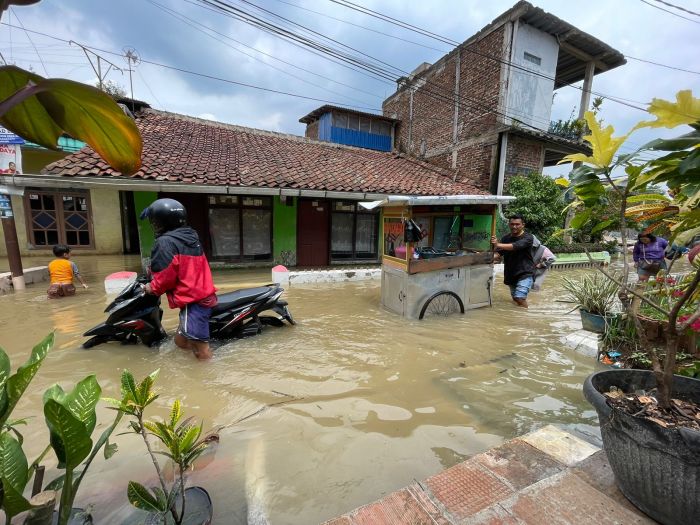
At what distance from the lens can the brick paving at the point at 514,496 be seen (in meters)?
1.63

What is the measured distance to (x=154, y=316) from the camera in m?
4.03

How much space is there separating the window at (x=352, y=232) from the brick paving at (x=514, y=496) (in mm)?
9587

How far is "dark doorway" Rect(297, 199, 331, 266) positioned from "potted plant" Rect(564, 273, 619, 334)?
7.71m

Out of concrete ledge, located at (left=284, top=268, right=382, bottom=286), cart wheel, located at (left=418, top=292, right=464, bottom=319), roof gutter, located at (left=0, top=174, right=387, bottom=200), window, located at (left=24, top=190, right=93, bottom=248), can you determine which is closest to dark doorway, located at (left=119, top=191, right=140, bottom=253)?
window, located at (left=24, top=190, right=93, bottom=248)

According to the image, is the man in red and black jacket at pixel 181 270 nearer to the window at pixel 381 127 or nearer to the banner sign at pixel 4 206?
the banner sign at pixel 4 206

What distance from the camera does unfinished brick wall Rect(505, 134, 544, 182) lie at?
13.2 m

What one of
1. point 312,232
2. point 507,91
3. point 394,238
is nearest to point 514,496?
point 394,238

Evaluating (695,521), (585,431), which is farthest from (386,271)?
(695,521)

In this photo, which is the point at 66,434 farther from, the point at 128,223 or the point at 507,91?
the point at 507,91

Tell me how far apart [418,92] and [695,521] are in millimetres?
18830

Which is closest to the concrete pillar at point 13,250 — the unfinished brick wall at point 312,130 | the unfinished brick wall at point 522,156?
the unfinished brick wall at point 312,130

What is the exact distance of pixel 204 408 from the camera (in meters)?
3.05

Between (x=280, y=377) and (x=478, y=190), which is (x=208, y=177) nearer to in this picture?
(x=280, y=377)

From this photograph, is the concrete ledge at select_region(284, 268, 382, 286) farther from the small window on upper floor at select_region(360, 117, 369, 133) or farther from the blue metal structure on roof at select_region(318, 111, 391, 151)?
the small window on upper floor at select_region(360, 117, 369, 133)
